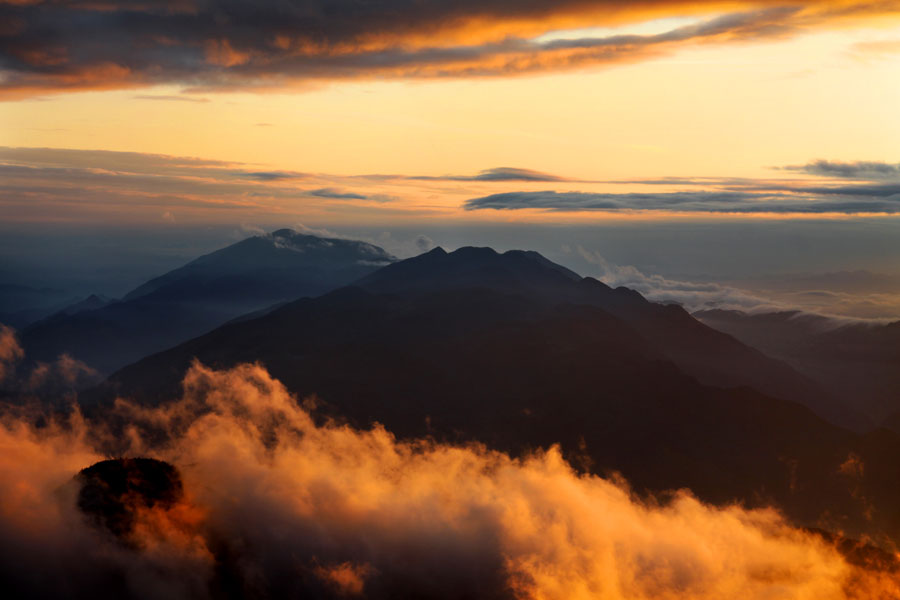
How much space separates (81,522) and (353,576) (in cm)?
7198

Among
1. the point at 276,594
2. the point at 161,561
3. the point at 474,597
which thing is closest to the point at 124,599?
the point at 161,561

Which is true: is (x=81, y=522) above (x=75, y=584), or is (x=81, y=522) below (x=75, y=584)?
above

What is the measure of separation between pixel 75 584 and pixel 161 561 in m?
22.6

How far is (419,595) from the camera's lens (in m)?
200

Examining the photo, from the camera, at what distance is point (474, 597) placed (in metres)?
200

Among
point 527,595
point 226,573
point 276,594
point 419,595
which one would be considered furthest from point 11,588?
point 527,595

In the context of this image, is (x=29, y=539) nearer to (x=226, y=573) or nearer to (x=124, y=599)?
(x=124, y=599)

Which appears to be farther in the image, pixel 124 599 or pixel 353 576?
pixel 353 576

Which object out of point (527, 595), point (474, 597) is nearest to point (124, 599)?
point (474, 597)

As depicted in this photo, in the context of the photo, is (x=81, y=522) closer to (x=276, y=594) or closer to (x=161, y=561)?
(x=161, y=561)

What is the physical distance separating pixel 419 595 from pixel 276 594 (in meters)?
37.0

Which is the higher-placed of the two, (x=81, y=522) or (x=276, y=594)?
(x=81, y=522)

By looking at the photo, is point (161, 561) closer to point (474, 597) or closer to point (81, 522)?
point (81, 522)

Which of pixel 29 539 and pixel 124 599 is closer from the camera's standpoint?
pixel 124 599
